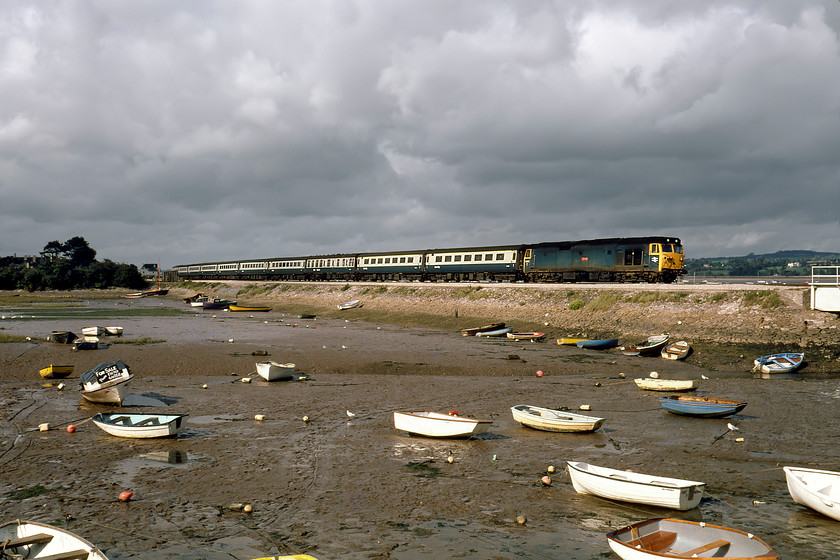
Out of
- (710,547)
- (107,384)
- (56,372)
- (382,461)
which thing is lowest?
(382,461)

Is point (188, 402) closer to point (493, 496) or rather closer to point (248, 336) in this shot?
point (493, 496)

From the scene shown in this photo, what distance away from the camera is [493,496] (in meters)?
12.8

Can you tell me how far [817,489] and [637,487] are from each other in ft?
12.1

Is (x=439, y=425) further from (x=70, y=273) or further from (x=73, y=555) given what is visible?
(x=70, y=273)

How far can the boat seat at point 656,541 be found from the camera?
9195 millimetres

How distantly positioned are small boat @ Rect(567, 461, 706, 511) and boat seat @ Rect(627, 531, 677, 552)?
2.07 meters

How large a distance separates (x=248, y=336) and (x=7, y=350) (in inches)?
597

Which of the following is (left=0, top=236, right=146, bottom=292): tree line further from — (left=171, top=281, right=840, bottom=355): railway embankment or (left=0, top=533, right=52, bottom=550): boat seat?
(left=0, top=533, right=52, bottom=550): boat seat

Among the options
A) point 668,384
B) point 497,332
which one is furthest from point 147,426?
point 497,332

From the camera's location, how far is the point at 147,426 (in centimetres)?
1667

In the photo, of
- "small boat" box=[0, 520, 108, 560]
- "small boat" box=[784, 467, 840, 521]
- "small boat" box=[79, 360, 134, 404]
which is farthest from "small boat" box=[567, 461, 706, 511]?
"small boat" box=[79, 360, 134, 404]

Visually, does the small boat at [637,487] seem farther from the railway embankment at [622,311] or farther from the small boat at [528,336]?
the small boat at [528,336]

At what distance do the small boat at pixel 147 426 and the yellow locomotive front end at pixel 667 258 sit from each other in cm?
4326

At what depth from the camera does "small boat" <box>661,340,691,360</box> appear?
3234 centimetres
